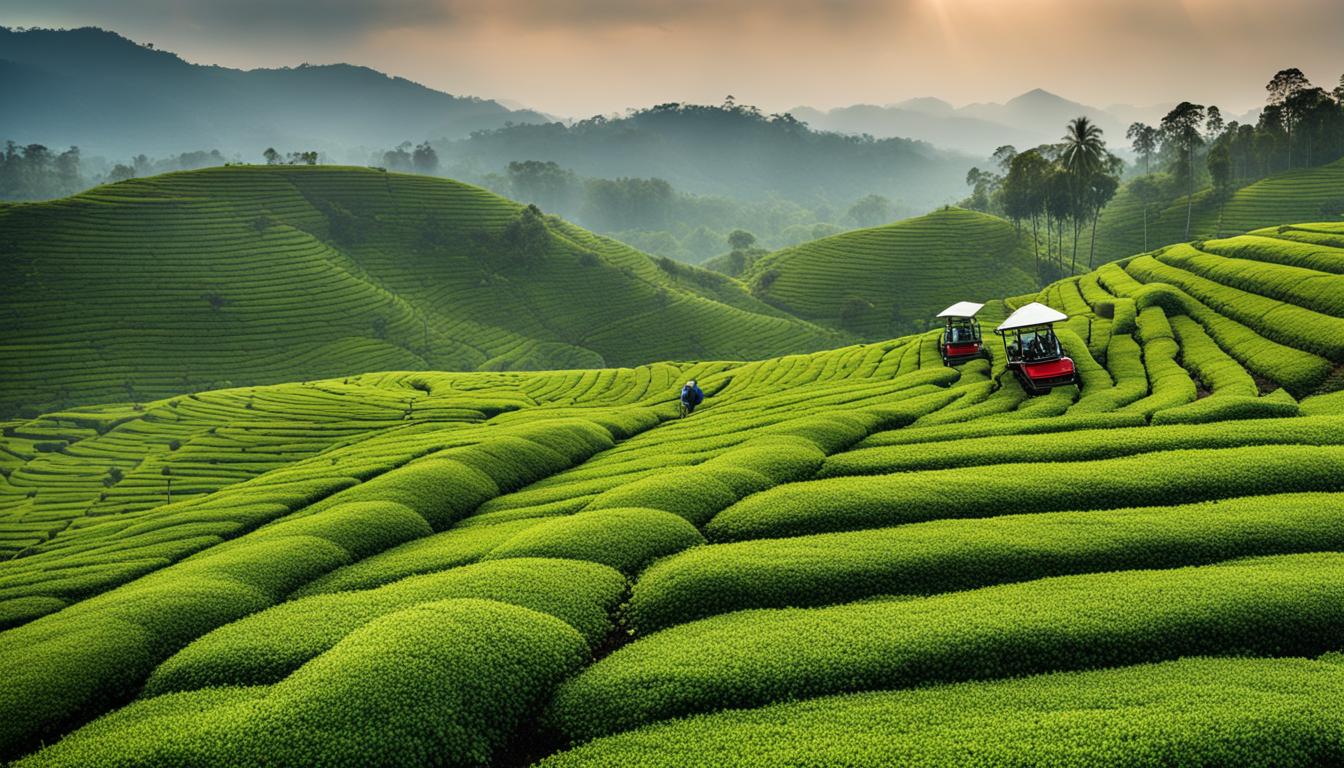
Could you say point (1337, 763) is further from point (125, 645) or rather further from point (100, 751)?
point (125, 645)

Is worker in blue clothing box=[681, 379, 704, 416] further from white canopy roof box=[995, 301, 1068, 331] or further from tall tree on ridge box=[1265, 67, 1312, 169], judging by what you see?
tall tree on ridge box=[1265, 67, 1312, 169]

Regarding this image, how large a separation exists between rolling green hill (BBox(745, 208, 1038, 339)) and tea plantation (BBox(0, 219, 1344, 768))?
3536 inches

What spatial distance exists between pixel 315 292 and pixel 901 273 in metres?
104

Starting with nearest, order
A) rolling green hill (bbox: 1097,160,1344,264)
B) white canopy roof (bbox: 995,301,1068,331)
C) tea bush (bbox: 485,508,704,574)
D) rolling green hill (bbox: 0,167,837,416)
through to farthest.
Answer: tea bush (bbox: 485,508,704,574) → white canopy roof (bbox: 995,301,1068,331) → rolling green hill (bbox: 0,167,837,416) → rolling green hill (bbox: 1097,160,1344,264)

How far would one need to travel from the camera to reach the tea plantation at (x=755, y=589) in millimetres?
10547

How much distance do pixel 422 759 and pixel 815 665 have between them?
665 cm

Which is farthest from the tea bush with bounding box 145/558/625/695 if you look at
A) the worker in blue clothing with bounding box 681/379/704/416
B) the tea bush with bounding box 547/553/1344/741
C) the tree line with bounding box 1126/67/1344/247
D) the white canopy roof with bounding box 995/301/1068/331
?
the tree line with bounding box 1126/67/1344/247

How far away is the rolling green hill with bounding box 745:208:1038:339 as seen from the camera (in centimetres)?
12538

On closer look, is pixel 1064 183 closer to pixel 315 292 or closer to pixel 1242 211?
pixel 1242 211

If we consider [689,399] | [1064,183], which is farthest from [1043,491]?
[1064,183]

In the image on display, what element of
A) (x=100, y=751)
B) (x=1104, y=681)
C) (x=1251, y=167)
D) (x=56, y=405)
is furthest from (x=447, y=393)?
(x=1251, y=167)

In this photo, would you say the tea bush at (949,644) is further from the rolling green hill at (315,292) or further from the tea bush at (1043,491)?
the rolling green hill at (315,292)

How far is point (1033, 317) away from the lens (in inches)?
1219

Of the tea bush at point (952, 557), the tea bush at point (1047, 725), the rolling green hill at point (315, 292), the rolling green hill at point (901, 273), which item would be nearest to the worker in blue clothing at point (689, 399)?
the tea bush at point (952, 557)
